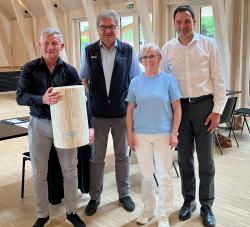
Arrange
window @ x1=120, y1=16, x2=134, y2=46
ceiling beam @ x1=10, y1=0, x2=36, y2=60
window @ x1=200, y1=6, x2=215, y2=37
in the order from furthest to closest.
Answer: ceiling beam @ x1=10, y1=0, x2=36, y2=60 < window @ x1=120, y1=16, x2=134, y2=46 < window @ x1=200, y1=6, x2=215, y2=37

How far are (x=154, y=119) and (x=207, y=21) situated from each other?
488cm

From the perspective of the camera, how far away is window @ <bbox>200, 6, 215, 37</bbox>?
255 inches

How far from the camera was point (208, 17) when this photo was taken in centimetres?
652

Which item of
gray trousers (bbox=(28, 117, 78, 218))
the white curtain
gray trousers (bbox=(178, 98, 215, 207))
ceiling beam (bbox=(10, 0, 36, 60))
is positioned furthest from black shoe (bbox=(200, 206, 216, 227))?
ceiling beam (bbox=(10, 0, 36, 60))

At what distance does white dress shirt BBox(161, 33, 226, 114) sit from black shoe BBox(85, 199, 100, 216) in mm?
1207

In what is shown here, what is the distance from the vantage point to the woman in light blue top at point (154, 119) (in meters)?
2.26

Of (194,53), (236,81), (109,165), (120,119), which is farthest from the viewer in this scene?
(236,81)

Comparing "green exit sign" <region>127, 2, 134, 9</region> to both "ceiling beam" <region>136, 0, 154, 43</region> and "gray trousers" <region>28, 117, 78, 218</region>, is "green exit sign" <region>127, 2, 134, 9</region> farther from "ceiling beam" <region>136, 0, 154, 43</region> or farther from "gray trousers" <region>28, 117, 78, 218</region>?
"gray trousers" <region>28, 117, 78, 218</region>

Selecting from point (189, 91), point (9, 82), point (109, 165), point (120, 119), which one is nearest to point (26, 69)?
point (120, 119)

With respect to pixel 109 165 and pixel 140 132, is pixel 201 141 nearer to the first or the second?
pixel 140 132

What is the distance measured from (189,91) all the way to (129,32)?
620 centimetres

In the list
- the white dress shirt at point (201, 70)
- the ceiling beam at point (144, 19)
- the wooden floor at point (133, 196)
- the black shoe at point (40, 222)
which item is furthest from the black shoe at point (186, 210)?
the ceiling beam at point (144, 19)

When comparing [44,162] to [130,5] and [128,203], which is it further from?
[130,5]

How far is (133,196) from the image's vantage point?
3.10 meters
